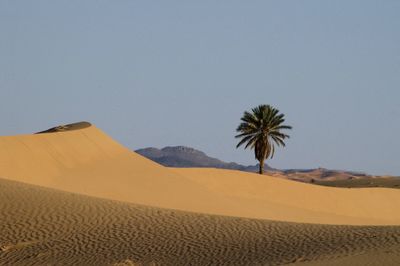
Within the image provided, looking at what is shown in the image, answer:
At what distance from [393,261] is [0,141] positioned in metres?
34.9

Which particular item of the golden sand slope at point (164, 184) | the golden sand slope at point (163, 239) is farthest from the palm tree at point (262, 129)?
the golden sand slope at point (163, 239)

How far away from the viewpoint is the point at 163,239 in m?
22.8

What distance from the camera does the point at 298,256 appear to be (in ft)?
63.0

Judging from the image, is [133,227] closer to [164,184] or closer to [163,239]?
[163,239]

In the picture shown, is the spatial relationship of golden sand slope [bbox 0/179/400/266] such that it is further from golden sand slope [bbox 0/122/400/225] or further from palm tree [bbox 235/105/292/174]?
palm tree [bbox 235/105/292/174]

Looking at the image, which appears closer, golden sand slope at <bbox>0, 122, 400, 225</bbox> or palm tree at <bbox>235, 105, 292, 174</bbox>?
golden sand slope at <bbox>0, 122, 400, 225</bbox>

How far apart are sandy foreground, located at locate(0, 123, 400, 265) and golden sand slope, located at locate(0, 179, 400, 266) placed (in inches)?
1.1

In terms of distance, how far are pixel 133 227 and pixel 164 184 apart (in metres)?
27.1

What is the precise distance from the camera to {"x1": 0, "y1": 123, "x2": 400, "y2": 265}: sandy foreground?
65.6 feet

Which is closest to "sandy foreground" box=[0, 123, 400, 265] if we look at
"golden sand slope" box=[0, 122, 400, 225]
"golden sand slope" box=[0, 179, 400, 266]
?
"golden sand slope" box=[0, 179, 400, 266]

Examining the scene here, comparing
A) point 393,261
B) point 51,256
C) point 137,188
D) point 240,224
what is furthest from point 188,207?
point 393,261

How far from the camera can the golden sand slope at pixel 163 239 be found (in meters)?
19.5

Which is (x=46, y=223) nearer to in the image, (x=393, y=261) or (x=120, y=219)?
(x=120, y=219)

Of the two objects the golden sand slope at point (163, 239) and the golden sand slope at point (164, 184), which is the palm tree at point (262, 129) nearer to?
the golden sand slope at point (164, 184)
